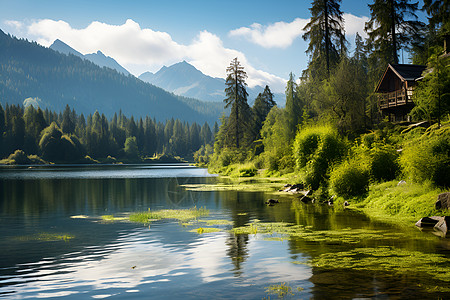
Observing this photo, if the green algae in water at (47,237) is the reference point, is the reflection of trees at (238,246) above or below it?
below

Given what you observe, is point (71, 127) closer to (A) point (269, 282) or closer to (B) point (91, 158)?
(B) point (91, 158)

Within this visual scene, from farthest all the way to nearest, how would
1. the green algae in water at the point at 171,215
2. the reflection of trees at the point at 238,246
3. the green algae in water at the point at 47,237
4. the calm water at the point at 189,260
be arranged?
the green algae in water at the point at 171,215
the green algae in water at the point at 47,237
the reflection of trees at the point at 238,246
the calm water at the point at 189,260

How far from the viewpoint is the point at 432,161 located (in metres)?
20.9

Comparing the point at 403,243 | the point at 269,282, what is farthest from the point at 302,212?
the point at 269,282

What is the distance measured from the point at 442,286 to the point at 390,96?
4384 cm

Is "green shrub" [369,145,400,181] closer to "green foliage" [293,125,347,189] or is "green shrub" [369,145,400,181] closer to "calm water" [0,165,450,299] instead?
"green foliage" [293,125,347,189]

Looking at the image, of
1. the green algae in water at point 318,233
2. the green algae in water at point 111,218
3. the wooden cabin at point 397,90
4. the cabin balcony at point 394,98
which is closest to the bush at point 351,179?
the green algae in water at point 318,233

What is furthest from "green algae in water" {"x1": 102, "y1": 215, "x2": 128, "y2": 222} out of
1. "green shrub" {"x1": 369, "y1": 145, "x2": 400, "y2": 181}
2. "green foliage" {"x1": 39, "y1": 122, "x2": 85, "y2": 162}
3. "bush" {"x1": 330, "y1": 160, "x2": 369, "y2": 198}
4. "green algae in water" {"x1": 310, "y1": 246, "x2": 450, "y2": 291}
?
"green foliage" {"x1": 39, "y1": 122, "x2": 85, "y2": 162}

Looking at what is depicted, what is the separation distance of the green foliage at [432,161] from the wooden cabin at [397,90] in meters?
25.0

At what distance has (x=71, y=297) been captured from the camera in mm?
9695

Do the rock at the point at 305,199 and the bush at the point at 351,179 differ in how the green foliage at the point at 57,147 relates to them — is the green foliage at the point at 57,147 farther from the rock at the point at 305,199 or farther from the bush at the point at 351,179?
the bush at the point at 351,179

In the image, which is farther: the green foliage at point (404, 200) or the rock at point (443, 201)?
the green foliage at point (404, 200)

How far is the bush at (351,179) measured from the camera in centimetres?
2712

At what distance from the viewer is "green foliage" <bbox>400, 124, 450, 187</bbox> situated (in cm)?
2072
